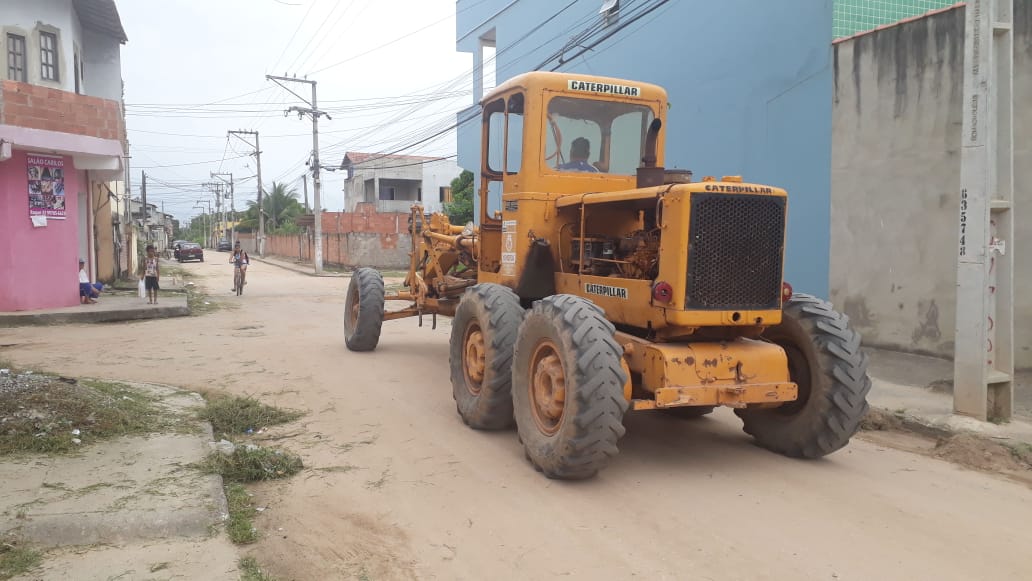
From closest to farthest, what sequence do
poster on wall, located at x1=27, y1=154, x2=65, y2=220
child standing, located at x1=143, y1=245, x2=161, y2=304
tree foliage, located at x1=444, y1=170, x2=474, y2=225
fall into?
poster on wall, located at x1=27, y1=154, x2=65, y2=220 < child standing, located at x1=143, y1=245, x2=161, y2=304 < tree foliage, located at x1=444, y1=170, x2=474, y2=225

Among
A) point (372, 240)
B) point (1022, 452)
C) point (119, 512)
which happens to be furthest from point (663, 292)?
point (372, 240)

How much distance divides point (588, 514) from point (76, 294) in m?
14.5

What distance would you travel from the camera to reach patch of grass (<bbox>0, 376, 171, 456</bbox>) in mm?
5254

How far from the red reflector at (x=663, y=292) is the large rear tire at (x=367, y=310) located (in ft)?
19.2

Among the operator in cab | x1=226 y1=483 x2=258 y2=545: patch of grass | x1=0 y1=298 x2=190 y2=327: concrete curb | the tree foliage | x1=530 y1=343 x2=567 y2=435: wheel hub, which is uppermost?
the tree foliage

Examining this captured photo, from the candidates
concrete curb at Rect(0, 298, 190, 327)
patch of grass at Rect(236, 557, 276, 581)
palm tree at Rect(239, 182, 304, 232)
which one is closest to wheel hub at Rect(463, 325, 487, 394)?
patch of grass at Rect(236, 557, 276, 581)

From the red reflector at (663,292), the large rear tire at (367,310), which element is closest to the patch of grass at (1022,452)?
the red reflector at (663,292)

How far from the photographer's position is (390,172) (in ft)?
190

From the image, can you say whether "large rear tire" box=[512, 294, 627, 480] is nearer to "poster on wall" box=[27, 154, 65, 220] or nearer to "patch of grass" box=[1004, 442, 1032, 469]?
"patch of grass" box=[1004, 442, 1032, 469]

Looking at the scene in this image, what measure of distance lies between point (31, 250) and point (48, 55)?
6.64 m

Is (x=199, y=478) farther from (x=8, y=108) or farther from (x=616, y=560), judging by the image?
(x=8, y=108)

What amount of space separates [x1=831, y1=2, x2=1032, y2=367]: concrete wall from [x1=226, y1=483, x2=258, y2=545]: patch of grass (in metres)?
8.11

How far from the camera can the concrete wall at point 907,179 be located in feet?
27.0

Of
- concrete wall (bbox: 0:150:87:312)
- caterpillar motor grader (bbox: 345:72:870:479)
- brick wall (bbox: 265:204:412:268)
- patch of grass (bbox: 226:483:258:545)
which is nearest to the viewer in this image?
patch of grass (bbox: 226:483:258:545)
